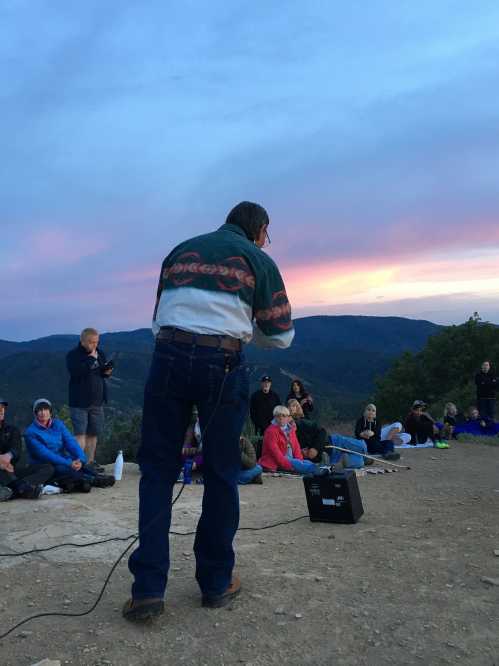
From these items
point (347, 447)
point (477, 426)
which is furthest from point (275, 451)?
point (477, 426)

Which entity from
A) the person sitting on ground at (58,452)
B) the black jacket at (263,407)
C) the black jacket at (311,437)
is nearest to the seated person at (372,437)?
the black jacket at (311,437)

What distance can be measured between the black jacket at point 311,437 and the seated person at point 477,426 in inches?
197

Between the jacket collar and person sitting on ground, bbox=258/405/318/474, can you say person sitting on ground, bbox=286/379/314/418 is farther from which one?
the jacket collar

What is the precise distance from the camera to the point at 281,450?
8.73 m

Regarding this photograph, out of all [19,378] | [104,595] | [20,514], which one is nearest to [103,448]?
[20,514]

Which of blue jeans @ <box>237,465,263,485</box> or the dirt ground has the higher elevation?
the dirt ground

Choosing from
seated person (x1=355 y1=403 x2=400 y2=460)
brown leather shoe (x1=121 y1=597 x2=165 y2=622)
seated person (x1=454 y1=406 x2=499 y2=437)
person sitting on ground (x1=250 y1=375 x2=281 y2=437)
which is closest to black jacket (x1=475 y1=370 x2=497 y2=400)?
seated person (x1=454 y1=406 x2=499 y2=437)

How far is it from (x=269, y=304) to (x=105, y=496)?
14.0ft

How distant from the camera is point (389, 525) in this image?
500cm

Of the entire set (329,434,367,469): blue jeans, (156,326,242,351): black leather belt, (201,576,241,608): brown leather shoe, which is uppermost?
(156,326,242,351): black leather belt

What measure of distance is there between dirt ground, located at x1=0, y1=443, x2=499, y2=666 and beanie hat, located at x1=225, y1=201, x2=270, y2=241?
185 cm

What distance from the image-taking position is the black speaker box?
5.00 m

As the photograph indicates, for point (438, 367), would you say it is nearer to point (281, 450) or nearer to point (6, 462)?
point (281, 450)

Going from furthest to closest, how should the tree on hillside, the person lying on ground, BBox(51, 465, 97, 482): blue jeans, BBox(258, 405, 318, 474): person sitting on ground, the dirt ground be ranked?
the tree on hillside → the person lying on ground → BBox(258, 405, 318, 474): person sitting on ground → BBox(51, 465, 97, 482): blue jeans → the dirt ground
